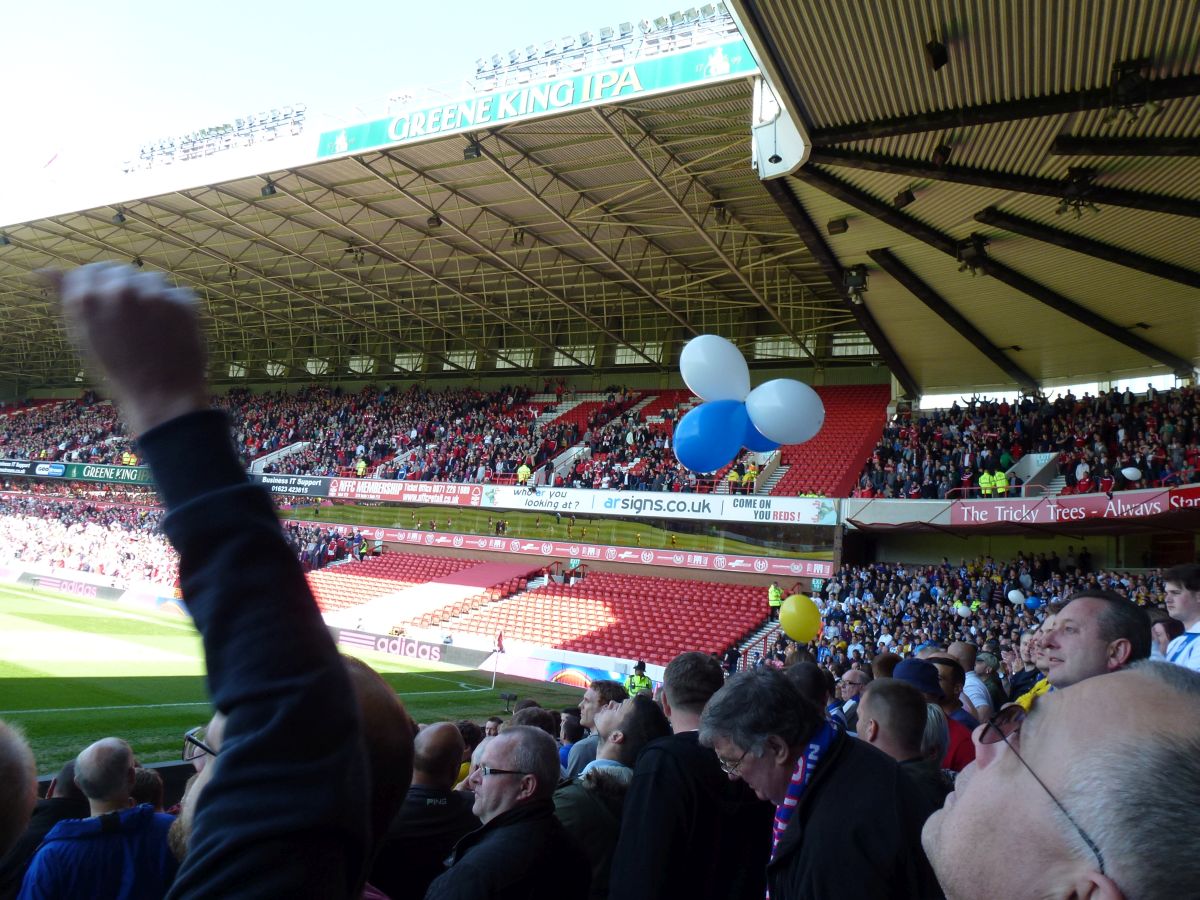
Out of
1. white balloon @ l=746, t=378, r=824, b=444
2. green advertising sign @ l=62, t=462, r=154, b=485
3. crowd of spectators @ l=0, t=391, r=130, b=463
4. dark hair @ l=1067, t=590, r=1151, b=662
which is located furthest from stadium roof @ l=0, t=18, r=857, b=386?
dark hair @ l=1067, t=590, r=1151, b=662

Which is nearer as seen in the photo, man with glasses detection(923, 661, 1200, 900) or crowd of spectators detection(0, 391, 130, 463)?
man with glasses detection(923, 661, 1200, 900)

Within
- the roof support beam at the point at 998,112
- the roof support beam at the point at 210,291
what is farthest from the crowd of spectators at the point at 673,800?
the roof support beam at the point at 210,291

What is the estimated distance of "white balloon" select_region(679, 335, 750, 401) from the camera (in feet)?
31.4

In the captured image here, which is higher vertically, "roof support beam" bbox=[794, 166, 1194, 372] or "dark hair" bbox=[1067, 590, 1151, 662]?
"roof support beam" bbox=[794, 166, 1194, 372]

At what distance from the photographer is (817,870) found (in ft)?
8.16

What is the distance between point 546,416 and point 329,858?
1435 inches

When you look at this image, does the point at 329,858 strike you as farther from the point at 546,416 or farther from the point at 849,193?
the point at 546,416

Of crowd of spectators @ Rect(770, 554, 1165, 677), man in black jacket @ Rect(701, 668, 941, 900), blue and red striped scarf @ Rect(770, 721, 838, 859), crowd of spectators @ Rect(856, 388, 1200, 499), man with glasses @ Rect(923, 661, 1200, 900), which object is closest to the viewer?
man with glasses @ Rect(923, 661, 1200, 900)

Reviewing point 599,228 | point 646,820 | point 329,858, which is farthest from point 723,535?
point 329,858

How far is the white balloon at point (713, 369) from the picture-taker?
956 cm

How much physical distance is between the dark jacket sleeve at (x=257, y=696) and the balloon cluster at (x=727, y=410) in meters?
8.57

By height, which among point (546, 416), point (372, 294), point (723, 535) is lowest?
point (723, 535)

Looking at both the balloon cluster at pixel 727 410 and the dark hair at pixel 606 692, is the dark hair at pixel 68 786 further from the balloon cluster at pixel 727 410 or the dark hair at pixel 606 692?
the balloon cluster at pixel 727 410

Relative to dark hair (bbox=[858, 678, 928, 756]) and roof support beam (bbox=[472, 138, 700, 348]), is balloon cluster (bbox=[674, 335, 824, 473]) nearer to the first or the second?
dark hair (bbox=[858, 678, 928, 756])
